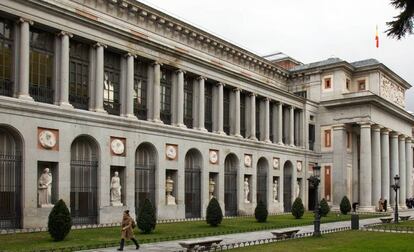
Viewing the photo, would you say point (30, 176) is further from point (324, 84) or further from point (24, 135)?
point (324, 84)

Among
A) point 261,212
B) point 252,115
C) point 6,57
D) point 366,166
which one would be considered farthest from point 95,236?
point 366,166

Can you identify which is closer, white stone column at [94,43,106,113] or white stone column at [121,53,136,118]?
white stone column at [94,43,106,113]

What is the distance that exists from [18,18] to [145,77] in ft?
39.3

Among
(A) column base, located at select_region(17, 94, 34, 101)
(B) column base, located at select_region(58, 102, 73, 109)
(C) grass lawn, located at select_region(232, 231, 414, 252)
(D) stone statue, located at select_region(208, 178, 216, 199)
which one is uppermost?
(A) column base, located at select_region(17, 94, 34, 101)

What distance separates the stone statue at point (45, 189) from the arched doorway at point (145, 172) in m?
7.94

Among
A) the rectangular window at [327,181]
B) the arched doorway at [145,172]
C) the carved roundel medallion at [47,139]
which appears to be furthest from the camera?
the rectangular window at [327,181]

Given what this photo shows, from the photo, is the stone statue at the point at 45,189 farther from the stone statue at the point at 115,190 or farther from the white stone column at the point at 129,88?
the white stone column at the point at 129,88

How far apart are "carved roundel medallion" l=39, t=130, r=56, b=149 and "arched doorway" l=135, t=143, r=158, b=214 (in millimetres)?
8002

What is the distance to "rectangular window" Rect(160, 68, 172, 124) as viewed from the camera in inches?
1661

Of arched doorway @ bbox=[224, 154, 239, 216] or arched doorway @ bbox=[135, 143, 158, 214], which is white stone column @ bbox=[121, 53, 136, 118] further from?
arched doorway @ bbox=[224, 154, 239, 216]

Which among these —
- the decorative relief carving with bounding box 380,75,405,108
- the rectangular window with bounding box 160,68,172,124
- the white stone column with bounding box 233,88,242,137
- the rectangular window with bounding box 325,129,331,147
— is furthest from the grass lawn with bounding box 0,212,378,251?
the decorative relief carving with bounding box 380,75,405,108

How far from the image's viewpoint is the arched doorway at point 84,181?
110ft

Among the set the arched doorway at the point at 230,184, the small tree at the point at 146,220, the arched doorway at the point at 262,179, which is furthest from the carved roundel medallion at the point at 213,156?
the small tree at the point at 146,220

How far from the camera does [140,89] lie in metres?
40.2
